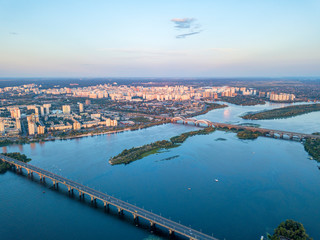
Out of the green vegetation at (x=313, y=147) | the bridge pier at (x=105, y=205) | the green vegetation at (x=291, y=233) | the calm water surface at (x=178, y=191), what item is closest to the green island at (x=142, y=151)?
the calm water surface at (x=178, y=191)

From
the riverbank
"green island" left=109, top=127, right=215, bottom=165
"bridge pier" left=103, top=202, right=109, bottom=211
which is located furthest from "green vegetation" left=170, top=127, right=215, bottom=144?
"bridge pier" left=103, top=202, right=109, bottom=211

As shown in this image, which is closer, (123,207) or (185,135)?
(123,207)

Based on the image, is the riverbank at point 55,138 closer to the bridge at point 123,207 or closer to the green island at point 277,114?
the bridge at point 123,207

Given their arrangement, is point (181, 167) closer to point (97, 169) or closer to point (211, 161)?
point (211, 161)

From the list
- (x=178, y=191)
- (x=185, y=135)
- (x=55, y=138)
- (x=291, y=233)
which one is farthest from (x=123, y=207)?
(x=55, y=138)

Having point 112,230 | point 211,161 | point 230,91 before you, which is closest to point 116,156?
point 211,161

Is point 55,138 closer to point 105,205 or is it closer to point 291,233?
point 105,205
